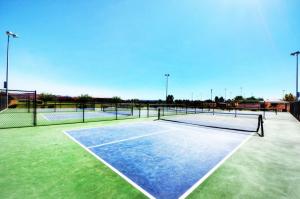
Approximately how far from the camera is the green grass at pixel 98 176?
3447mm

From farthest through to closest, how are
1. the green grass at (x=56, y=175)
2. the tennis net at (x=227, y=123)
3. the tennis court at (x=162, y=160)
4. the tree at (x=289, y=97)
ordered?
the tree at (x=289, y=97) < the tennis net at (x=227, y=123) < the tennis court at (x=162, y=160) < the green grass at (x=56, y=175)

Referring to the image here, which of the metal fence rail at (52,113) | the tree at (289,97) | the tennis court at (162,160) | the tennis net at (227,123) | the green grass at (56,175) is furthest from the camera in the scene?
the tree at (289,97)

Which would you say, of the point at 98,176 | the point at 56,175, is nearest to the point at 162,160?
the point at 98,176

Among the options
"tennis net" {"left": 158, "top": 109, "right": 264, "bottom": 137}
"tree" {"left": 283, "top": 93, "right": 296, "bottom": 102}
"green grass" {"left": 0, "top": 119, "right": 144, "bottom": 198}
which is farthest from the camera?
"tree" {"left": 283, "top": 93, "right": 296, "bottom": 102}

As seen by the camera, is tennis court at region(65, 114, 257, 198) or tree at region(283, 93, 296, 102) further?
tree at region(283, 93, 296, 102)

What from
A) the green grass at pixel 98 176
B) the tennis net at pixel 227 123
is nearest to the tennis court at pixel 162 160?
the green grass at pixel 98 176

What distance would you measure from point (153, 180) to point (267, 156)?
452 cm

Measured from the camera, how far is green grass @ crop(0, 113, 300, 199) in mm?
3447

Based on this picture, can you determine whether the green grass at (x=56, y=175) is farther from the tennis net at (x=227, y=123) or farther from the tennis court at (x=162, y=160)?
the tennis net at (x=227, y=123)

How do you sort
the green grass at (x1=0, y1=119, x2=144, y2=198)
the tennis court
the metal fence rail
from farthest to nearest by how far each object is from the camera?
the metal fence rail < the tennis court < the green grass at (x1=0, y1=119, x2=144, y2=198)

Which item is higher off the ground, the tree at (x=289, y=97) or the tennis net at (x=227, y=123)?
the tree at (x=289, y=97)

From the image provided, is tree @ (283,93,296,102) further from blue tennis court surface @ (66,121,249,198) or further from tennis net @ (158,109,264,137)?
blue tennis court surface @ (66,121,249,198)

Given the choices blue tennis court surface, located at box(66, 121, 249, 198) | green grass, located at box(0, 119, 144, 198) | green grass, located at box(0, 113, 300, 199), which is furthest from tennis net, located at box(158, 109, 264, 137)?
green grass, located at box(0, 119, 144, 198)

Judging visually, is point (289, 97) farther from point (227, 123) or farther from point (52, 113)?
point (52, 113)
